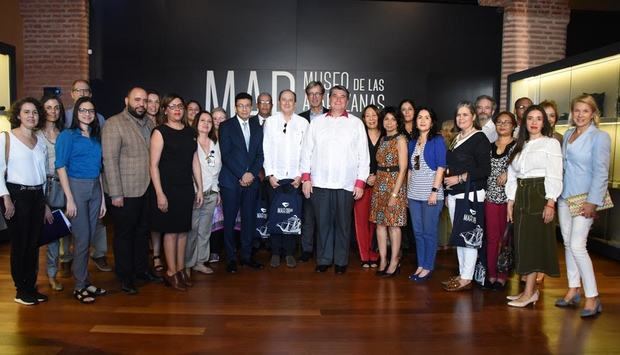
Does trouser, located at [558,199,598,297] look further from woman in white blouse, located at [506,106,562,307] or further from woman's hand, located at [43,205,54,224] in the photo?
woman's hand, located at [43,205,54,224]

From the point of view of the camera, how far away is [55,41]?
7.50 m

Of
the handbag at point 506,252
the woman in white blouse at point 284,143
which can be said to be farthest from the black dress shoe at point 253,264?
the handbag at point 506,252

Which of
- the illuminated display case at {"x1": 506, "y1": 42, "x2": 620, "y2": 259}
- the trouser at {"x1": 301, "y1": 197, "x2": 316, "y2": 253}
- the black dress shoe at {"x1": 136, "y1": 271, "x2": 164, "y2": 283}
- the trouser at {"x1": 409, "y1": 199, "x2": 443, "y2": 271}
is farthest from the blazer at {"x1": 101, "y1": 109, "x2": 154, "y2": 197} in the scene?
the illuminated display case at {"x1": 506, "y1": 42, "x2": 620, "y2": 259}

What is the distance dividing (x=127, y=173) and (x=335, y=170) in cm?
178

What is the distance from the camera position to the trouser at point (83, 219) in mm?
3689

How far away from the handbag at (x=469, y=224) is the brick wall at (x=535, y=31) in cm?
453

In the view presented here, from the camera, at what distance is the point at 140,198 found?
388 cm

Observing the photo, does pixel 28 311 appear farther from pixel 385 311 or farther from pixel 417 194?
pixel 417 194

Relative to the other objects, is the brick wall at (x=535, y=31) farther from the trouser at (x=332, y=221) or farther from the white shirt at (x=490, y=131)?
the trouser at (x=332, y=221)

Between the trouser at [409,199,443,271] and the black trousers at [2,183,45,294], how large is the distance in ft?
9.61

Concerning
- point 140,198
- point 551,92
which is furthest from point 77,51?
point 551,92

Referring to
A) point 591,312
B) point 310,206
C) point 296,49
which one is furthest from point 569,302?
point 296,49

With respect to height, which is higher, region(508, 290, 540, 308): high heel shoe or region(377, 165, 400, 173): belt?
region(377, 165, 400, 173): belt

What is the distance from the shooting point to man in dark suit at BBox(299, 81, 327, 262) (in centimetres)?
504
